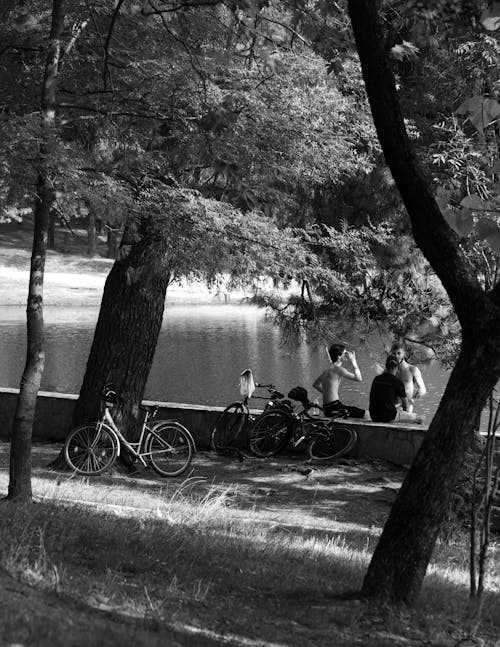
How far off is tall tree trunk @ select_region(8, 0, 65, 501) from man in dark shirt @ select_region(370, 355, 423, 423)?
630cm

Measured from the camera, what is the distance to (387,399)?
14.5m

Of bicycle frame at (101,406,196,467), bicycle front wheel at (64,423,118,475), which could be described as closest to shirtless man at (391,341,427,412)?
bicycle frame at (101,406,196,467)

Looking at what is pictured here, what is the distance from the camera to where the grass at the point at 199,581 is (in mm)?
4727

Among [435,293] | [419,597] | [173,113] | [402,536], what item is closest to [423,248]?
[402,536]

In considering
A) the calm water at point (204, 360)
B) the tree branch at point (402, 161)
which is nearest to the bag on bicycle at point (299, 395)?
the calm water at point (204, 360)

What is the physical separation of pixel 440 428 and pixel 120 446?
7882 millimetres

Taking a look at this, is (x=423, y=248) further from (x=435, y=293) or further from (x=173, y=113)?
(x=435, y=293)

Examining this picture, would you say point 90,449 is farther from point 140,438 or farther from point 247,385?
point 247,385

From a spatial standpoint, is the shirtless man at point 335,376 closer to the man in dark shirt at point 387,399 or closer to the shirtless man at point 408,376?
the man in dark shirt at point 387,399

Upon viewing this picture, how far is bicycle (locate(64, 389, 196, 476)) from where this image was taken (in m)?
12.8

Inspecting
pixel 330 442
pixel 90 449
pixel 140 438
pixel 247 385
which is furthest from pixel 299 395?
pixel 90 449

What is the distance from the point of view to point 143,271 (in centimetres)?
1236

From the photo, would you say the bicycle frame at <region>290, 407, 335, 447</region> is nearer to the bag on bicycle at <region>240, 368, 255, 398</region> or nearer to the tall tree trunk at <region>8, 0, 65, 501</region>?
the bag on bicycle at <region>240, 368, 255, 398</region>

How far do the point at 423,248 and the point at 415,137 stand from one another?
802cm
